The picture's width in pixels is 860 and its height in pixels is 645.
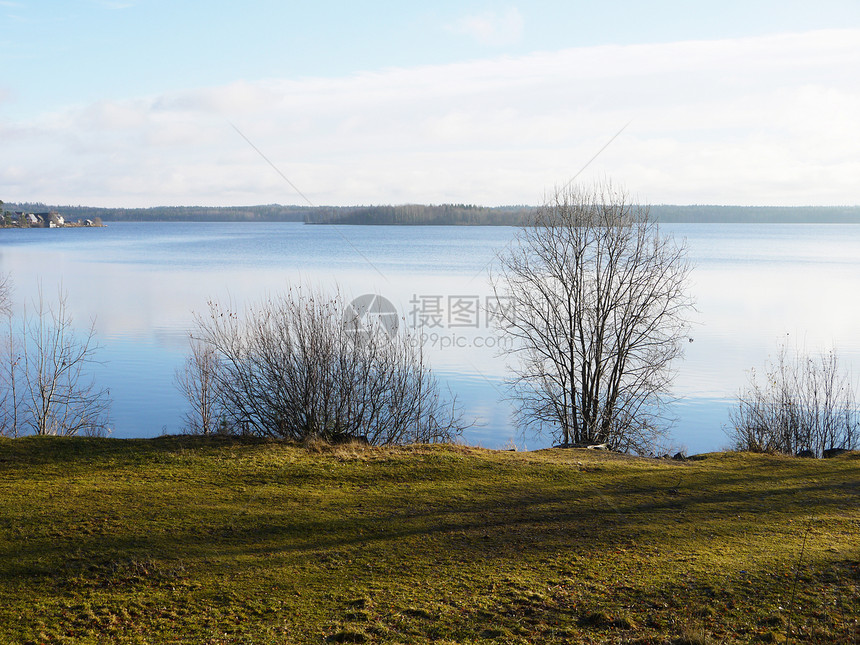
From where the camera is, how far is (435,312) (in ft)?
123

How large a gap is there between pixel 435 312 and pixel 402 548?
29.4 m

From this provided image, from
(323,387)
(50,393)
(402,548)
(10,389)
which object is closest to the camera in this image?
(402,548)

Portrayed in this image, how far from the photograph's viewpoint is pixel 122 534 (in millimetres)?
8102

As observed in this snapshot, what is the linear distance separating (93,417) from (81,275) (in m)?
38.0

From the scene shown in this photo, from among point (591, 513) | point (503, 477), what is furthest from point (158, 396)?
point (591, 513)

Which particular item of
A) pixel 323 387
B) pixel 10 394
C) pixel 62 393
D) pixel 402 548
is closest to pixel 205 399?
pixel 323 387

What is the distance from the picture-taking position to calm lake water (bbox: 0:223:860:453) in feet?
84.4

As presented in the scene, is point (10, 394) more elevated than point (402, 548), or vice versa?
point (402, 548)

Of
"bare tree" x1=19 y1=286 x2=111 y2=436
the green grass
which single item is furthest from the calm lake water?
the green grass

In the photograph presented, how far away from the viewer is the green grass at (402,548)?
6.37 metres

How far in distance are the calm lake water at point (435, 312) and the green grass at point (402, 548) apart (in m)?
11.0

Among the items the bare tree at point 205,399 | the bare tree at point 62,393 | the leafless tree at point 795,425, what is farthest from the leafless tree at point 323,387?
the leafless tree at point 795,425

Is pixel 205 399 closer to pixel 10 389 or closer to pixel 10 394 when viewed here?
pixel 10 394

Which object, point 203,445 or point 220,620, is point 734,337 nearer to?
point 203,445
